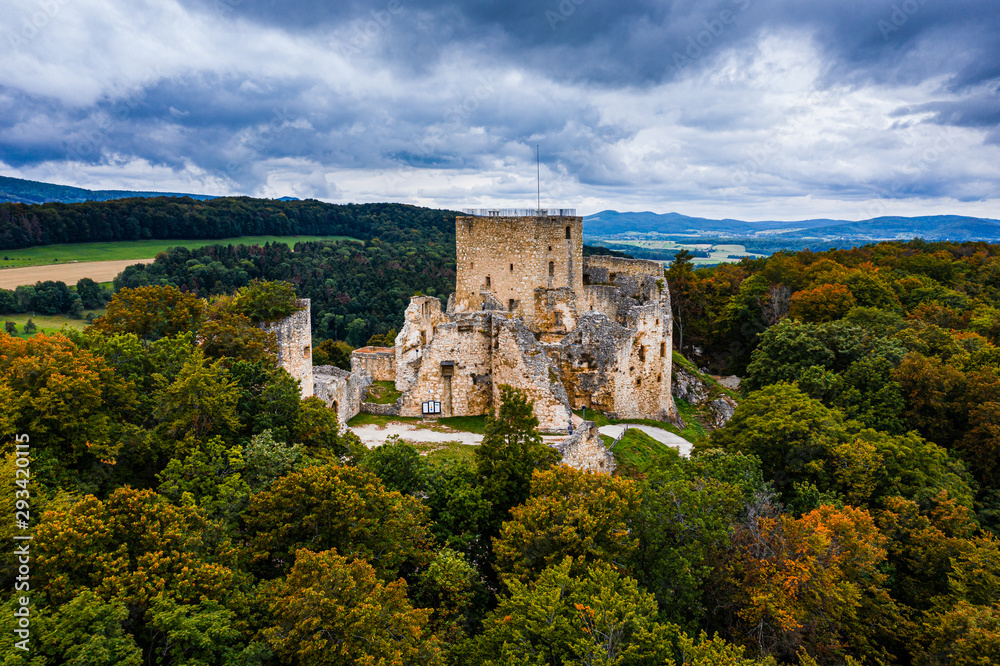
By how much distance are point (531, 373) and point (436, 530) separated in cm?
940

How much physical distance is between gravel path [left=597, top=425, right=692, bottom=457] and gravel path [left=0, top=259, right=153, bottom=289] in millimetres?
48700

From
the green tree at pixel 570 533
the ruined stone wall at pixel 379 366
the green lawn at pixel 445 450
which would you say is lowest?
the green lawn at pixel 445 450

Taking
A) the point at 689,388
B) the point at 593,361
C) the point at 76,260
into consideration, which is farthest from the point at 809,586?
the point at 76,260

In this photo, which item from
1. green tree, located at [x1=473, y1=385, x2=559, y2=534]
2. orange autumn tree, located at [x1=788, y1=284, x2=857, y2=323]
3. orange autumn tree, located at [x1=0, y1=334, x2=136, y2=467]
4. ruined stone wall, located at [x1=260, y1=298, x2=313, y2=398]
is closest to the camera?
orange autumn tree, located at [x1=0, y1=334, x2=136, y2=467]

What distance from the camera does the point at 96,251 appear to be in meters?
71.6

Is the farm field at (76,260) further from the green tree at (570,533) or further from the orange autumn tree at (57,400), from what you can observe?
the green tree at (570,533)

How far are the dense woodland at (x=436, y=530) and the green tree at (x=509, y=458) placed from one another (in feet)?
0.22

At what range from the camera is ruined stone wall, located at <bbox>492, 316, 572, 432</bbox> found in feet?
78.5

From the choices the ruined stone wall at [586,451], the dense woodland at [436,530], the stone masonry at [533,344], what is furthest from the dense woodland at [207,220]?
the ruined stone wall at [586,451]

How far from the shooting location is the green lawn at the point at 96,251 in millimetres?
61406

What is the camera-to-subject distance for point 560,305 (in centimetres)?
3209

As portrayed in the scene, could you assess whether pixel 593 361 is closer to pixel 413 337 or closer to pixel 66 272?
pixel 413 337

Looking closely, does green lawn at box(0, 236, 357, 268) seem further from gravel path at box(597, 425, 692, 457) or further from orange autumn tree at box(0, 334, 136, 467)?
gravel path at box(597, 425, 692, 457)

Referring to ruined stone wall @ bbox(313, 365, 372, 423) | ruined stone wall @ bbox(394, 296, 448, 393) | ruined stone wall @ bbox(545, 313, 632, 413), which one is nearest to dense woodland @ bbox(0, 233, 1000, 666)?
ruined stone wall @ bbox(313, 365, 372, 423)
